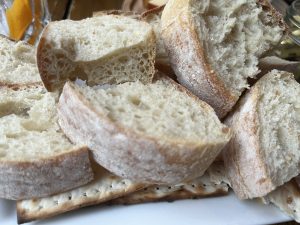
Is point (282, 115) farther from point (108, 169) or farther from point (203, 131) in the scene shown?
point (108, 169)

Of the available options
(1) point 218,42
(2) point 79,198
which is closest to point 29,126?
(2) point 79,198

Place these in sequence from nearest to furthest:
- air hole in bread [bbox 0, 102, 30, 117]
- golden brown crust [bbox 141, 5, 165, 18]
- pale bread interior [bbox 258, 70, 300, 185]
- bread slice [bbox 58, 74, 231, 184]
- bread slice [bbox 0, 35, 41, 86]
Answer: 1. bread slice [bbox 58, 74, 231, 184]
2. pale bread interior [bbox 258, 70, 300, 185]
3. air hole in bread [bbox 0, 102, 30, 117]
4. bread slice [bbox 0, 35, 41, 86]
5. golden brown crust [bbox 141, 5, 165, 18]

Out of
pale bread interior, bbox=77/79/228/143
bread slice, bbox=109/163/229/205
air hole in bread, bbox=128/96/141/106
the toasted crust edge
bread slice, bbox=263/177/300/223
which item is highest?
pale bread interior, bbox=77/79/228/143

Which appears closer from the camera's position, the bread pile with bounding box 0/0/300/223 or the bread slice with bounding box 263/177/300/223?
the bread pile with bounding box 0/0/300/223

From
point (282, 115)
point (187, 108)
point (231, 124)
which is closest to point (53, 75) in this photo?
point (187, 108)

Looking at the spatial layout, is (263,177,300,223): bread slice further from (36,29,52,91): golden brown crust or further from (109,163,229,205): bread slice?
(36,29,52,91): golden brown crust

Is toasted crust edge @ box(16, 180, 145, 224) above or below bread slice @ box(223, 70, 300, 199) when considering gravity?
below

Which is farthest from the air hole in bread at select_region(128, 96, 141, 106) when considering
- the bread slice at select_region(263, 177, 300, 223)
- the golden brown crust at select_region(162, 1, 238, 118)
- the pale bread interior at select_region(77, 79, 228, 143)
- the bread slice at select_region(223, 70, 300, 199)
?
the bread slice at select_region(263, 177, 300, 223)
